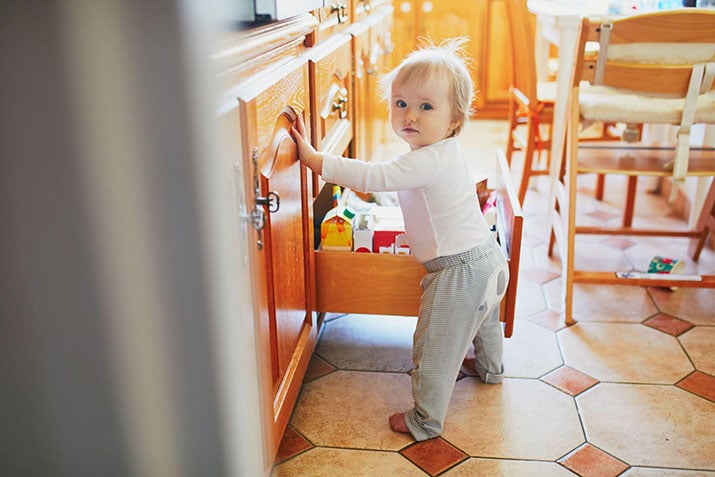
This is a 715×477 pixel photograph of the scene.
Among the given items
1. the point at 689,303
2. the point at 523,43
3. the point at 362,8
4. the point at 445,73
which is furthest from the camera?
the point at 523,43

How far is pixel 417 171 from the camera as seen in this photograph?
123 cm

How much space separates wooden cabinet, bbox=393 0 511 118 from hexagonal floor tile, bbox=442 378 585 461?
8.85 ft

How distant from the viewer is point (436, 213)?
1299 mm

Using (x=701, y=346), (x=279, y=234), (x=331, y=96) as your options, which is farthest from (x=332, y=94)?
(x=701, y=346)

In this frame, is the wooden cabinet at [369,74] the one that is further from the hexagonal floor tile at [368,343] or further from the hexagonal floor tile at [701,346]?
the hexagonal floor tile at [701,346]

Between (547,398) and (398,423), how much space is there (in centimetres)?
35

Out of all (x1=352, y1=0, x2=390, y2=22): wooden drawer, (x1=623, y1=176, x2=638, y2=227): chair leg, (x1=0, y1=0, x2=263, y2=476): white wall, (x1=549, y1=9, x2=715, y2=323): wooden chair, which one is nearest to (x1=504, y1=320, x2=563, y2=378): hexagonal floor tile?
(x1=549, y1=9, x2=715, y2=323): wooden chair

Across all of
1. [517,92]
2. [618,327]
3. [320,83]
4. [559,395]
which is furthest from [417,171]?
[517,92]

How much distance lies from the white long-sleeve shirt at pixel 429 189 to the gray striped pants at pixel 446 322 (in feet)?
0.11

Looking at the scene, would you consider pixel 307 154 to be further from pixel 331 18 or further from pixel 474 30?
pixel 474 30

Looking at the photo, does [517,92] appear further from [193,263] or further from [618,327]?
[193,263]

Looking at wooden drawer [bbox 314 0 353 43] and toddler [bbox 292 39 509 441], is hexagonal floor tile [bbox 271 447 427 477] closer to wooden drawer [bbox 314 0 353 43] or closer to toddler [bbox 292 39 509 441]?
toddler [bbox 292 39 509 441]

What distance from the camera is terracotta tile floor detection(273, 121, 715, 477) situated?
127cm

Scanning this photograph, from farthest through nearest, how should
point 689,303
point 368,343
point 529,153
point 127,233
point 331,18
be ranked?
point 529,153 < point 689,303 < point 368,343 < point 331,18 < point 127,233
